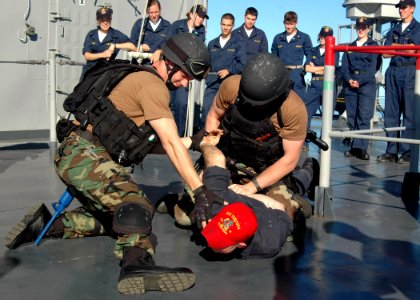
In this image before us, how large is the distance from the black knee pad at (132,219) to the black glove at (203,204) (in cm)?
23

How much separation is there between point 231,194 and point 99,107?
820 mm

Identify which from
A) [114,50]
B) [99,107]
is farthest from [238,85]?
[114,50]

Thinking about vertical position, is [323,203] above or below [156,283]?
above

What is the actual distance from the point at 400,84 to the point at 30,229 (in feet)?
16.2

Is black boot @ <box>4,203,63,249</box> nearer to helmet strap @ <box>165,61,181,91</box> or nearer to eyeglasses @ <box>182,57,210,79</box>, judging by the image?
helmet strap @ <box>165,61,181,91</box>

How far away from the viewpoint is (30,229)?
319 cm

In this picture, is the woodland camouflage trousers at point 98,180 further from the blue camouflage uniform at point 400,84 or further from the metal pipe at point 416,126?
the blue camouflage uniform at point 400,84

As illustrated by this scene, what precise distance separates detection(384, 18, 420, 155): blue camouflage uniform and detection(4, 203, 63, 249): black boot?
4369 mm

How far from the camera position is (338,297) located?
8.32ft

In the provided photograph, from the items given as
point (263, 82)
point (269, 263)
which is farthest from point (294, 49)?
point (269, 263)

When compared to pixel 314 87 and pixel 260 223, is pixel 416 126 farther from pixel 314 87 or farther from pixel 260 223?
pixel 314 87

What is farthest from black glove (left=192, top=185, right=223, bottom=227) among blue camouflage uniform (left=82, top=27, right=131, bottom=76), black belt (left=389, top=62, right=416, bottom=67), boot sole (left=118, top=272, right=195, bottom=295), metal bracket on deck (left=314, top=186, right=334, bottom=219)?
blue camouflage uniform (left=82, top=27, right=131, bottom=76)

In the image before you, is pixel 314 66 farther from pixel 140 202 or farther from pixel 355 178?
pixel 140 202

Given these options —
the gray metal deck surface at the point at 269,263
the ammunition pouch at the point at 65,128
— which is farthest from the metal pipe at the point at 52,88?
the ammunition pouch at the point at 65,128
